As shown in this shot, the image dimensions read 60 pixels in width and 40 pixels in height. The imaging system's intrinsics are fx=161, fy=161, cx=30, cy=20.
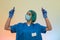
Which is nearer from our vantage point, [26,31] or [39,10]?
[26,31]

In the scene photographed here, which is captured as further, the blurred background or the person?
the blurred background

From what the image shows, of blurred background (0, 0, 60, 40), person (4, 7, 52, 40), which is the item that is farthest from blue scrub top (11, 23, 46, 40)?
blurred background (0, 0, 60, 40)

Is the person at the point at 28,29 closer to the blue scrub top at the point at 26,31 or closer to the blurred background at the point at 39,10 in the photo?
the blue scrub top at the point at 26,31

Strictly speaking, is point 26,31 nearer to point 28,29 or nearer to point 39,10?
Answer: point 28,29

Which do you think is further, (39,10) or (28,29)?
(39,10)

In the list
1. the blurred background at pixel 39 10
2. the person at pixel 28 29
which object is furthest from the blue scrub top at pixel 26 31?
the blurred background at pixel 39 10

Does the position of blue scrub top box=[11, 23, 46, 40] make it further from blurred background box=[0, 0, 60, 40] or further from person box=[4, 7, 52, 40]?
blurred background box=[0, 0, 60, 40]

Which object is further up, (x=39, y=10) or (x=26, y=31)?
(x=39, y=10)

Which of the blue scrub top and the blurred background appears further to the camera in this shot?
the blurred background

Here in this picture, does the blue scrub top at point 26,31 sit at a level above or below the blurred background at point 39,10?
below

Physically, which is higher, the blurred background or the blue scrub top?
the blurred background

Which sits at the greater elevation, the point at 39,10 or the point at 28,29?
the point at 39,10

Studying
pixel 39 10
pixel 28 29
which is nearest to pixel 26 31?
pixel 28 29

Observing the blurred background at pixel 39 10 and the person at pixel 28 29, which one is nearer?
the person at pixel 28 29
